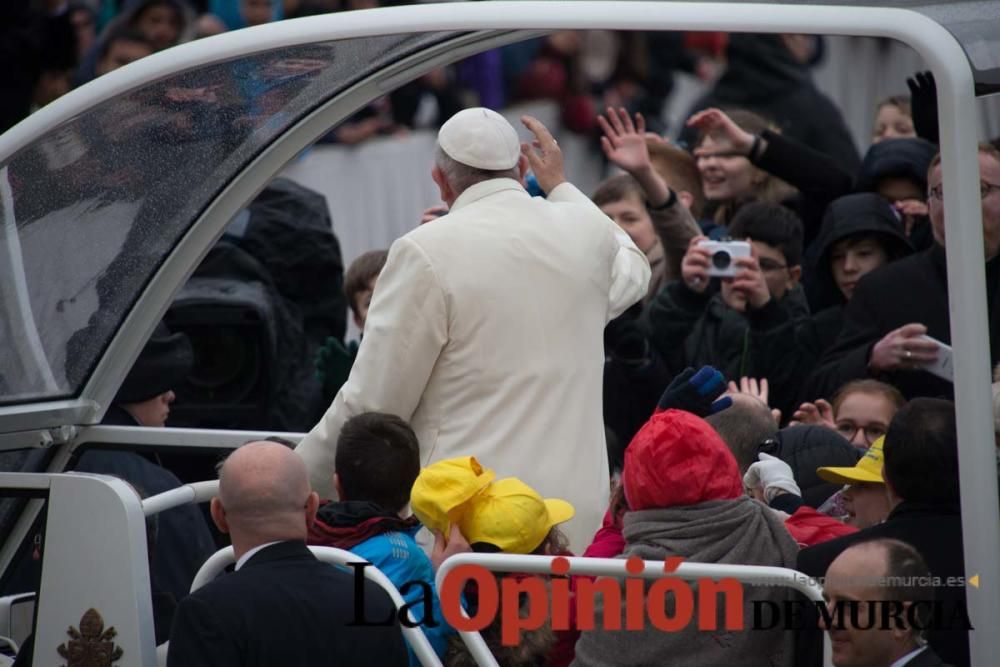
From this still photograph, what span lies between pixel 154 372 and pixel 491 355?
183 centimetres

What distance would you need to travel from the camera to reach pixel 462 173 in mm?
4707

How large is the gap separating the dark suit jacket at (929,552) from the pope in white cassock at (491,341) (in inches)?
36.1

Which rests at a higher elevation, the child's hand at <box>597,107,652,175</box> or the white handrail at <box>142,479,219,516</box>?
the child's hand at <box>597,107,652,175</box>

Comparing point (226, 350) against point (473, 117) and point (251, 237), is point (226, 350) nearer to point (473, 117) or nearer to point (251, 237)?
point (251, 237)

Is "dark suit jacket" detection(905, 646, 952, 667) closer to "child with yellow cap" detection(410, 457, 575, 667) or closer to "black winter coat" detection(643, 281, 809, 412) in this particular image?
"child with yellow cap" detection(410, 457, 575, 667)

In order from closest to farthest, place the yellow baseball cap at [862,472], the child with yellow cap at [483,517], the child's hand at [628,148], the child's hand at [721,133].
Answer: the child with yellow cap at [483,517] → the yellow baseball cap at [862,472] → the child's hand at [628,148] → the child's hand at [721,133]

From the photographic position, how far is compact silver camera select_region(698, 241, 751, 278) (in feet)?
20.9

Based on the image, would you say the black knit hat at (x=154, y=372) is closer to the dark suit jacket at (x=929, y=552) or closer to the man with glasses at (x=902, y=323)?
the man with glasses at (x=902, y=323)

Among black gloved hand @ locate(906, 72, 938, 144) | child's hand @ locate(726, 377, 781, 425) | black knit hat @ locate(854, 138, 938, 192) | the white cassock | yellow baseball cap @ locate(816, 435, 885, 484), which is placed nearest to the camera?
yellow baseball cap @ locate(816, 435, 885, 484)

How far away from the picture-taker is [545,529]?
13.5 ft

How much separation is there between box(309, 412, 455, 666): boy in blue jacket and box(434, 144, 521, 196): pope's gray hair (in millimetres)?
705

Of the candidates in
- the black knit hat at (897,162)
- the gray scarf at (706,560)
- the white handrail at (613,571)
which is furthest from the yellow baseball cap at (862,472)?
the black knit hat at (897,162)

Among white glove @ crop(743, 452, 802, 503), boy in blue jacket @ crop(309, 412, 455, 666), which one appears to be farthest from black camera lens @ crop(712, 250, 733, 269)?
boy in blue jacket @ crop(309, 412, 455, 666)

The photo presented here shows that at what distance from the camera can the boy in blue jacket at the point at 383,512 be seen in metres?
4.07
